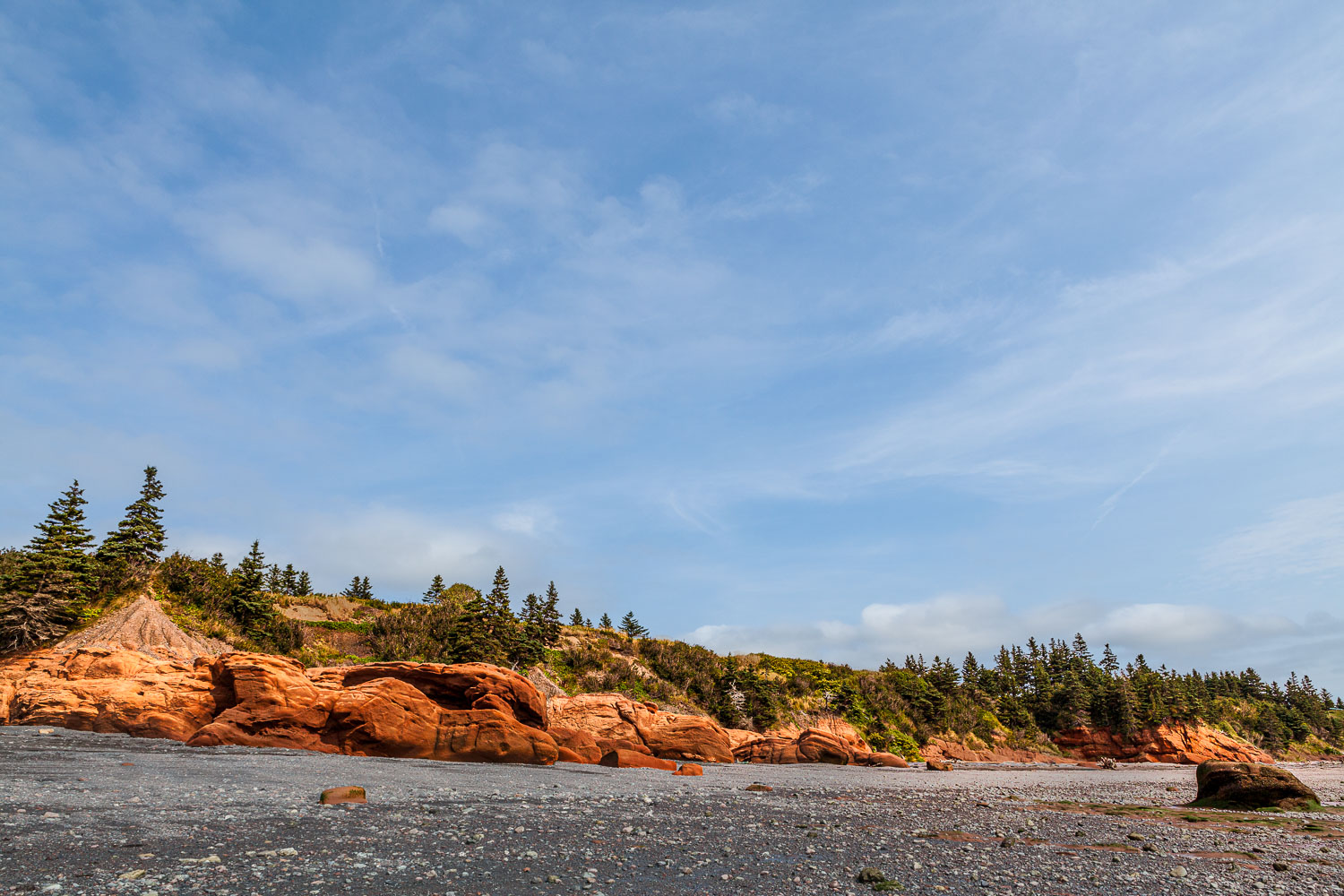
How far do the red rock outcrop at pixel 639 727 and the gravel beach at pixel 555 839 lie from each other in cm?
2535

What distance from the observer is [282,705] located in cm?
3008

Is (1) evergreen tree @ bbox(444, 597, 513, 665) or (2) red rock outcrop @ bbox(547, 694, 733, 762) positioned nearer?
(2) red rock outcrop @ bbox(547, 694, 733, 762)

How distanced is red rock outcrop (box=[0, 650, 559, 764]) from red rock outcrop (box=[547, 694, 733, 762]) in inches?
492

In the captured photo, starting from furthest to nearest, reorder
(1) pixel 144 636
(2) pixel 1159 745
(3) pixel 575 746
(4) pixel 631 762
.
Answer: (2) pixel 1159 745, (1) pixel 144 636, (3) pixel 575 746, (4) pixel 631 762

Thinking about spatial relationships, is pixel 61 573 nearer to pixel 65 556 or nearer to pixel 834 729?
pixel 65 556

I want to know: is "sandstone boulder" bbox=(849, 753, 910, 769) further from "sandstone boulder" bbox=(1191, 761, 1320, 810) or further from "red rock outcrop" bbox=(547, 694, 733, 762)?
"sandstone boulder" bbox=(1191, 761, 1320, 810)

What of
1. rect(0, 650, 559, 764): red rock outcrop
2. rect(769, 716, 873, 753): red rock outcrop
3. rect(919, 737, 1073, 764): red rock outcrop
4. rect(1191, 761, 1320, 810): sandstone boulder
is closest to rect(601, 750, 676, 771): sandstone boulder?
rect(0, 650, 559, 764): red rock outcrop

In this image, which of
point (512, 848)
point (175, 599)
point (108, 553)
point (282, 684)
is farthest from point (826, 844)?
point (108, 553)

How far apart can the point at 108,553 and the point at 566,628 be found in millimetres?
46138

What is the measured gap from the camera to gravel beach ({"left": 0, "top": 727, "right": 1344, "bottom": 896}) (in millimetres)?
8750

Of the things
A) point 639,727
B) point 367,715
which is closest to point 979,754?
point 639,727

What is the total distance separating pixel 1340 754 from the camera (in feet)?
407

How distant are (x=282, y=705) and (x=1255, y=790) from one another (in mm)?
39167

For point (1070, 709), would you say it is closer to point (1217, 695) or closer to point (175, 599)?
point (1217, 695)
